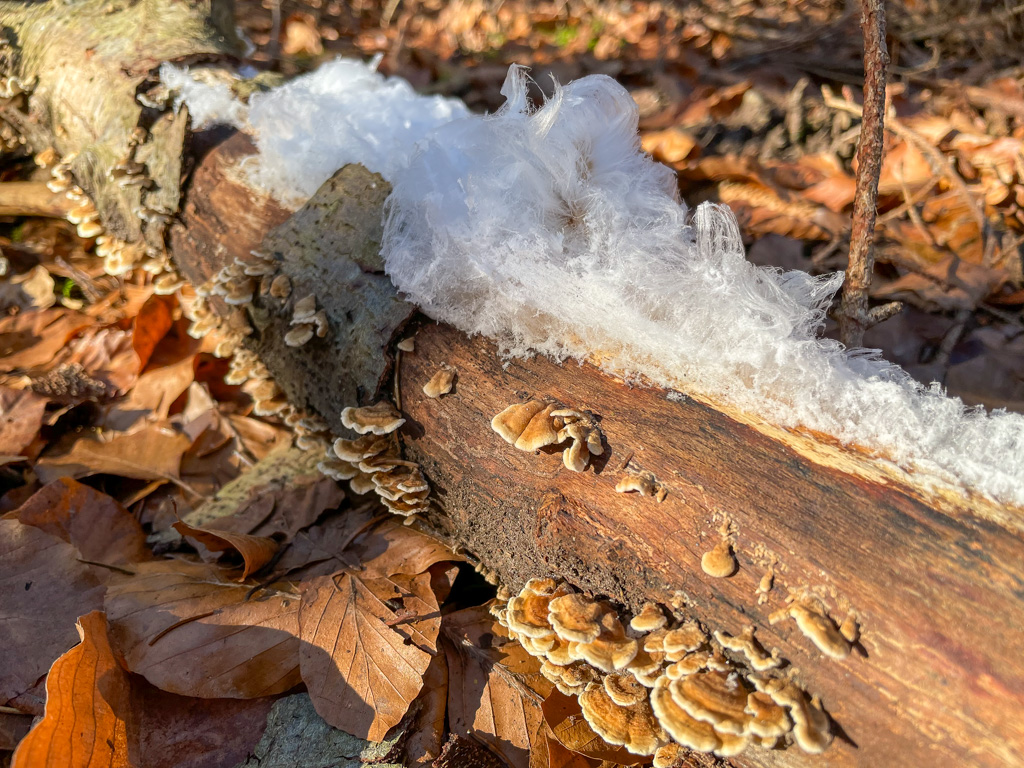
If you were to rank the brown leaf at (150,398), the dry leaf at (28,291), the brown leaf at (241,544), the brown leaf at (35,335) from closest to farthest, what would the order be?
the brown leaf at (241,544)
the brown leaf at (150,398)
the brown leaf at (35,335)
the dry leaf at (28,291)

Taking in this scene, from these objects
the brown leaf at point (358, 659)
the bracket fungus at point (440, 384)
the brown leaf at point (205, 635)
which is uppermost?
the bracket fungus at point (440, 384)

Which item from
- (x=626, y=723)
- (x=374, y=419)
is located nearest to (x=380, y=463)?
(x=374, y=419)

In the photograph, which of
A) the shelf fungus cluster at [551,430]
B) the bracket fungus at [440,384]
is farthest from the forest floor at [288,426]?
the shelf fungus cluster at [551,430]

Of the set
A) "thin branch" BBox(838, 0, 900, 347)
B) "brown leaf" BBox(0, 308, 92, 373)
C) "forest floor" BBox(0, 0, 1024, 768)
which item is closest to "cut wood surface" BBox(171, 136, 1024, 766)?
"forest floor" BBox(0, 0, 1024, 768)

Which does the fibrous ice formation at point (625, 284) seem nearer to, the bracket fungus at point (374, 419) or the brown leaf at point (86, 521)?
the bracket fungus at point (374, 419)

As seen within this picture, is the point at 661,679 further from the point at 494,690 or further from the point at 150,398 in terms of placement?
the point at 150,398

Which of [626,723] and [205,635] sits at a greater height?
[626,723]
